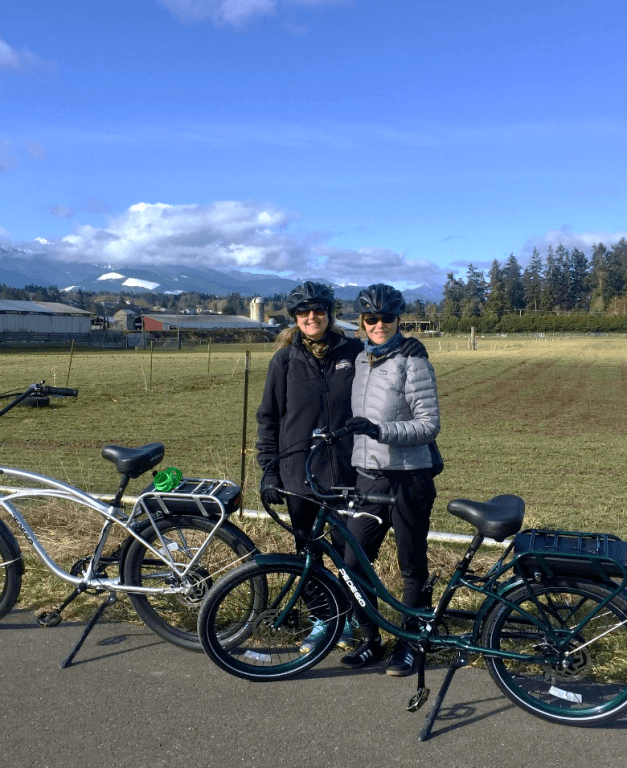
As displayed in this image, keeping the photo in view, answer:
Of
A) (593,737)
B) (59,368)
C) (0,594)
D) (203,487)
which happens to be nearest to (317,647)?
(203,487)

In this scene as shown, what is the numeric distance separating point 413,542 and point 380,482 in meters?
0.36

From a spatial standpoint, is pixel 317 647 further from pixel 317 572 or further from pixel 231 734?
pixel 231 734

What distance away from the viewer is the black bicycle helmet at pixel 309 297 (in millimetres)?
3820

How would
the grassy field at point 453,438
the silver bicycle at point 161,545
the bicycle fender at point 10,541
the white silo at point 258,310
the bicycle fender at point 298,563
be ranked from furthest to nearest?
the white silo at point 258,310, the grassy field at point 453,438, the bicycle fender at point 10,541, the silver bicycle at point 161,545, the bicycle fender at point 298,563

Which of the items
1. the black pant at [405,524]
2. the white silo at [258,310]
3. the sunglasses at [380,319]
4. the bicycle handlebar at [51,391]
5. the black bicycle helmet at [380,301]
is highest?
the white silo at [258,310]

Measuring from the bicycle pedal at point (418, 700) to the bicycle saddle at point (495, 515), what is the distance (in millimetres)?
752

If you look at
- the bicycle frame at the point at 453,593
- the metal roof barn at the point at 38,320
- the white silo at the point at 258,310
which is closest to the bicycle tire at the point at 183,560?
the bicycle frame at the point at 453,593

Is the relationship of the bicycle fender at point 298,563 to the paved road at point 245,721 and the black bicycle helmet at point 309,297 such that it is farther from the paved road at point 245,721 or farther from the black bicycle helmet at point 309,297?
the black bicycle helmet at point 309,297

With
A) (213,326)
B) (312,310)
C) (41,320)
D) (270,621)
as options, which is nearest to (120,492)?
(270,621)

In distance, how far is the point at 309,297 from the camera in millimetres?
3832

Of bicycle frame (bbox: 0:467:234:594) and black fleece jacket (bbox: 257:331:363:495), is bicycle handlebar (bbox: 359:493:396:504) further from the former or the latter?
bicycle frame (bbox: 0:467:234:594)

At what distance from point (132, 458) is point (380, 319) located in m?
1.54

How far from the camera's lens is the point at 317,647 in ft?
11.7

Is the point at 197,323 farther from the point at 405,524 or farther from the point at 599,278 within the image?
the point at 405,524
